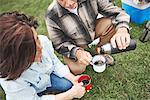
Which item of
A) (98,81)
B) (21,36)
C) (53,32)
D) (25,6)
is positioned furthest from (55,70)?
(25,6)

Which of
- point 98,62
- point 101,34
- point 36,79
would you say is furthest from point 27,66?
point 101,34

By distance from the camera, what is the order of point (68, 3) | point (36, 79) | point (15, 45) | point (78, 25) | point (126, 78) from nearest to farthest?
point (15, 45) < point (36, 79) < point (68, 3) < point (78, 25) < point (126, 78)

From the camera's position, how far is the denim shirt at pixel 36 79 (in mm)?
1760

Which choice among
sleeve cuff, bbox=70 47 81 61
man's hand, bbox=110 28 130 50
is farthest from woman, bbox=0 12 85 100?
man's hand, bbox=110 28 130 50

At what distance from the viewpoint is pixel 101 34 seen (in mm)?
2461

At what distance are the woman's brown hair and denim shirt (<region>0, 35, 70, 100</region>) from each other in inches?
4.2

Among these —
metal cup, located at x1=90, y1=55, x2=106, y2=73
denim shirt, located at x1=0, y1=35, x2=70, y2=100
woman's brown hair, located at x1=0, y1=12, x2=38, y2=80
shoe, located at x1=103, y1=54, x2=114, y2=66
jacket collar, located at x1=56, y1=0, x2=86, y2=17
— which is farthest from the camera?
shoe, located at x1=103, y1=54, x2=114, y2=66

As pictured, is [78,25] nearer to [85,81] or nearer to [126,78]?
[85,81]

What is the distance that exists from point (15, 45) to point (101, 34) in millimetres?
1051

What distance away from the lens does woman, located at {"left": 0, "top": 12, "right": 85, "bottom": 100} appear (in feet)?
5.13

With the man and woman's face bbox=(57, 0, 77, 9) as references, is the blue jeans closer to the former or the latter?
the man

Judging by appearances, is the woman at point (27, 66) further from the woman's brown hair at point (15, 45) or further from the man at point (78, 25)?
the man at point (78, 25)

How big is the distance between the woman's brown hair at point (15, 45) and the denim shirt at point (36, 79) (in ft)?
0.35

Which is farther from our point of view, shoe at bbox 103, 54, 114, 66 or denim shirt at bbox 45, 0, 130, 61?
shoe at bbox 103, 54, 114, 66
